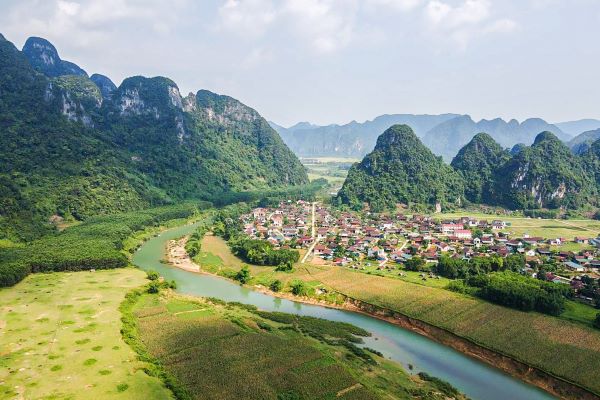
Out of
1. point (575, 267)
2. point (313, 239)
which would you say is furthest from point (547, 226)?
point (313, 239)

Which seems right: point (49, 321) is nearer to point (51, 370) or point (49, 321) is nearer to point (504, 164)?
point (51, 370)

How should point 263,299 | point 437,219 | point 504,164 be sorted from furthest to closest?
point 504,164, point 437,219, point 263,299

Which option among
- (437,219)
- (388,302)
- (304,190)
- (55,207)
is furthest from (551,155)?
(55,207)

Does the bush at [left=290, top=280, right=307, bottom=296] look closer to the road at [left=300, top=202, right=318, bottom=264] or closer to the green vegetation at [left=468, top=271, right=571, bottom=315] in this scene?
the road at [left=300, top=202, right=318, bottom=264]

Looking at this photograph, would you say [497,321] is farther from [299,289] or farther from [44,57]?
[44,57]

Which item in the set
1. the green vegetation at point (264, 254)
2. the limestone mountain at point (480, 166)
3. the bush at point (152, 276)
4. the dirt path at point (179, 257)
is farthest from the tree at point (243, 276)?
the limestone mountain at point (480, 166)

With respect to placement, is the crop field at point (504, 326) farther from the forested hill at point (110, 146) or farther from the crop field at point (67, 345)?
the forested hill at point (110, 146)

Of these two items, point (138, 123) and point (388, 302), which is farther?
point (138, 123)
